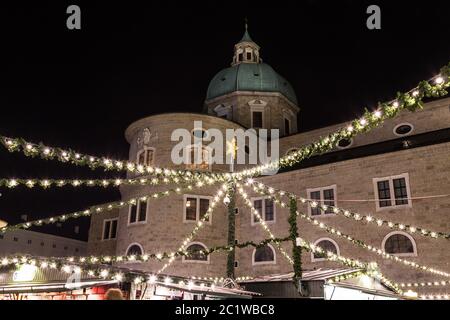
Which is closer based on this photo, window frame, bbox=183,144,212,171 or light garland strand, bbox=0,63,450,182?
light garland strand, bbox=0,63,450,182

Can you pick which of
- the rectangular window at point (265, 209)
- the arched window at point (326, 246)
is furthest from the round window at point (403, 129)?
the rectangular window at point (265, 209)

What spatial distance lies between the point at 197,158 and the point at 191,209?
10.1ft

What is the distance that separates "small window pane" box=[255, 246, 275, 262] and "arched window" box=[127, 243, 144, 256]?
21.3 ft

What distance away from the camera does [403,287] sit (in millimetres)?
17438

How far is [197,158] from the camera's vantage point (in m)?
23.9

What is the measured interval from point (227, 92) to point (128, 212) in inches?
534

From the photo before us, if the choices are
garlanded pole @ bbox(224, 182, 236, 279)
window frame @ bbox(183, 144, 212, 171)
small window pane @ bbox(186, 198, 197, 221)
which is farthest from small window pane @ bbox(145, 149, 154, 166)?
garlanded pole @ bbox(224, 182, 236, 279)

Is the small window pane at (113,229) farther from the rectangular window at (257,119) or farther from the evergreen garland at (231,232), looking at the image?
the evergreen garland at (231,232)

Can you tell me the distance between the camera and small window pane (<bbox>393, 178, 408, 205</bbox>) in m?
18.8

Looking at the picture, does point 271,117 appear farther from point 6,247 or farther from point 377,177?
point 6,247

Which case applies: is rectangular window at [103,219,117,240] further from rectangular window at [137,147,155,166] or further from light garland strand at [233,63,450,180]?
light garland strand at [233,63,450,180]

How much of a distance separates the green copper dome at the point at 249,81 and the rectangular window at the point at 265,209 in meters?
11.9
